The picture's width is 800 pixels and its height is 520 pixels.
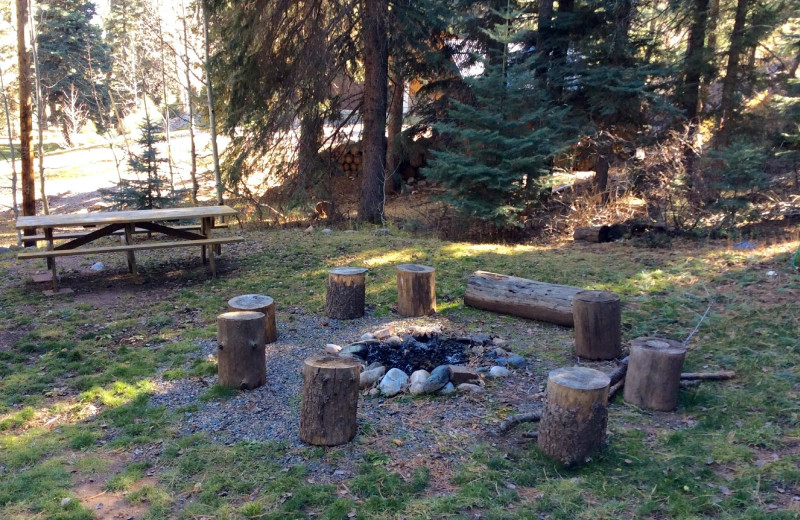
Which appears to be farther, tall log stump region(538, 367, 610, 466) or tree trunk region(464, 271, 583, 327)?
tree trunk region(464, 271, 583, 327)

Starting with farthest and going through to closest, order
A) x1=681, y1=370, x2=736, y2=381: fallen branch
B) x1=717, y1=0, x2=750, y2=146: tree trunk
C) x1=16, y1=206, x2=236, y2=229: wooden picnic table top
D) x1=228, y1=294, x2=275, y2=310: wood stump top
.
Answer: x1=717, y1=0, x2=750, y2=146: tree trunk
x1=16, y1=206, x2=236, y2=229: wooden picnic table top
x1=228, y1=294, x2=275, y2=310: wood stump top
x1=681, y1=370, x2=736, y2=381: fallen branch

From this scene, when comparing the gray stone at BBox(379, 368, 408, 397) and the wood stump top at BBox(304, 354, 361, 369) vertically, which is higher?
the wood stump top at BBox(304, 354, 361, 369)

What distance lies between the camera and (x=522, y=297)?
262 inches

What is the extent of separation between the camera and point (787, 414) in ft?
13.9

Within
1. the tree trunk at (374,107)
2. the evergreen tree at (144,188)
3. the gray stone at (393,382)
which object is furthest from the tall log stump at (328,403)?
the evergreen tree at (144,188)

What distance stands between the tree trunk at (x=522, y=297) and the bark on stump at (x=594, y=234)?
4356 mm

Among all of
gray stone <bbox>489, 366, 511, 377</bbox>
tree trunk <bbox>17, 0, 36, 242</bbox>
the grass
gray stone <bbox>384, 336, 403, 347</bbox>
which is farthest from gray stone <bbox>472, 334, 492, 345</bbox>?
tree trunk <bbox>17, 0, 36, 242</bbox>

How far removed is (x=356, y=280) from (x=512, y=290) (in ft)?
5.82

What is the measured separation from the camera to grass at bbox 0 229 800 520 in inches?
132

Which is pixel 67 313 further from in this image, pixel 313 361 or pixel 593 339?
pixel 593 339

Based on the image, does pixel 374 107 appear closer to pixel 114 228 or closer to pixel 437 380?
pixel 114 228

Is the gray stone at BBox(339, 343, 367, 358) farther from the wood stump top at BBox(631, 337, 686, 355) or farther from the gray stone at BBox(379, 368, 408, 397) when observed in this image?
the wood stump top at BBox(631, 337, 686, 355)

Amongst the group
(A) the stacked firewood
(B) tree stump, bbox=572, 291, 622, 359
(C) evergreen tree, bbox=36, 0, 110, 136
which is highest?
(C) evergreen tree, bbox=36, 0, 110, 136

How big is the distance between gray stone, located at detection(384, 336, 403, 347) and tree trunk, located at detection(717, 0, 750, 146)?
33.5 feet
